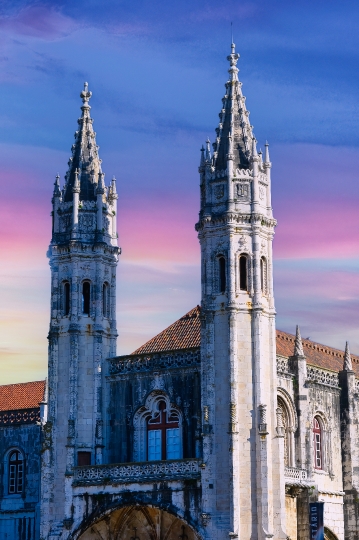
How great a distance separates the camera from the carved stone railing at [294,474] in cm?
5147

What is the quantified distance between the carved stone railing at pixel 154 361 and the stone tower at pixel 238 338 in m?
1.78

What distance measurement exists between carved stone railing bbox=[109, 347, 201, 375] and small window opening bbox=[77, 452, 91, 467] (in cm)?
394

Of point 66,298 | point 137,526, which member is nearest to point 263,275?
point 66,298

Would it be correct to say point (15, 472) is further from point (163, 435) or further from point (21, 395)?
point (163, 435)

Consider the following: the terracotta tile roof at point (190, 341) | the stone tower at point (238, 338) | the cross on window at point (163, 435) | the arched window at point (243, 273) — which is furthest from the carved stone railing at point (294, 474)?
the arched window at point (243, 273)

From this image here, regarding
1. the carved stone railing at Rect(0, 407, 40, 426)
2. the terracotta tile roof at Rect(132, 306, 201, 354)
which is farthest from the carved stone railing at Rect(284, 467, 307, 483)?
the carved stone railing at Rect(0, 407, 40, 426)

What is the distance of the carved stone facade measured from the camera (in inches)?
1951

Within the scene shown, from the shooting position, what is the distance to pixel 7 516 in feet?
209

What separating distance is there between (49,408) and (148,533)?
737 cm

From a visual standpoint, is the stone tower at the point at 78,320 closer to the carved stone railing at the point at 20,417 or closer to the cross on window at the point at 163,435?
the cross on window at the point at 163,435

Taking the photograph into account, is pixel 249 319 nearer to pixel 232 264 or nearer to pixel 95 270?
pixel 232 264

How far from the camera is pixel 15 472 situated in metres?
64.1

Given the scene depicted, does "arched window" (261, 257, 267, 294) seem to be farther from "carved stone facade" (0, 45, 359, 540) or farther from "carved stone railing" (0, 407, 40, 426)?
"carved stone railing" (0, 407, 40, 426)

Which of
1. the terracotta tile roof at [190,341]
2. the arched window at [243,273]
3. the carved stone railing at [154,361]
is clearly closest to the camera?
the arched window at [243,273]
